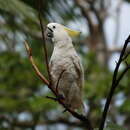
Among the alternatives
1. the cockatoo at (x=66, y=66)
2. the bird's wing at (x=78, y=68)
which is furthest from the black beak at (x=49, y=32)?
the bird's wing at (x=78, y=68)

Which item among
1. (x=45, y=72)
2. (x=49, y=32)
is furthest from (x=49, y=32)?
(x=45, y=72)

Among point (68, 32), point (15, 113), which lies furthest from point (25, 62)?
point (68, 32)

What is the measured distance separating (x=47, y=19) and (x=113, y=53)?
2310 mm

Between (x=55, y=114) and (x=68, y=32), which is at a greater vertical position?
(x=68, y=32)

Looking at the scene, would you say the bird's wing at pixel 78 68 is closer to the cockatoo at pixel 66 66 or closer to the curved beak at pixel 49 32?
the cockatoo at pixel 66 66

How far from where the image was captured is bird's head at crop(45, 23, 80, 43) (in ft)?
4.57

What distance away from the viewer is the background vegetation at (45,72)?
7.21ft

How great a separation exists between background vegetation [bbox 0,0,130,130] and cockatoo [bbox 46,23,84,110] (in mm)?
311

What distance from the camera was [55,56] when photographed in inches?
54.4

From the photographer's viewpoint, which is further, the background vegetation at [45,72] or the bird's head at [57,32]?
the background vegetation at [45,72]

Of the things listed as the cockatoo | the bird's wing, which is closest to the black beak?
the cockatoo

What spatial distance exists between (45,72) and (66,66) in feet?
4.68

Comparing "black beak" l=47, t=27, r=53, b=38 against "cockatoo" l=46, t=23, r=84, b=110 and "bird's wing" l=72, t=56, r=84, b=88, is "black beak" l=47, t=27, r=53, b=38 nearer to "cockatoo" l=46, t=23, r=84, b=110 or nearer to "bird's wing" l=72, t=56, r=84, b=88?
"cockatoo" l=46, t=23, r=84, b=110

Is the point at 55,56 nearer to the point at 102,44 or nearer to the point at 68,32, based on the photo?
the point at 68,32
